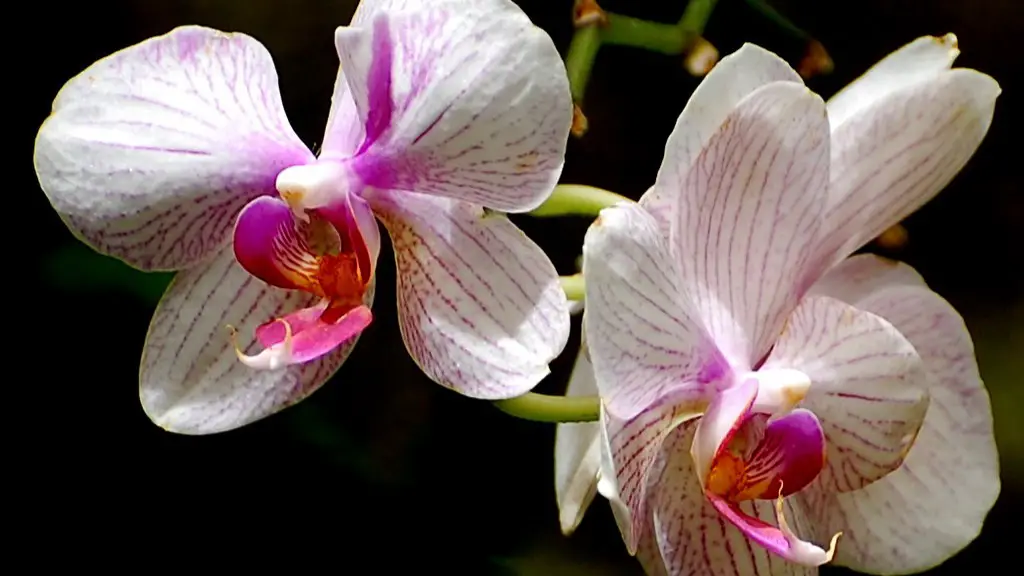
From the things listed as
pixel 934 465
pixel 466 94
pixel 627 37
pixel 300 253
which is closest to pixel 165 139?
pixel 300 253

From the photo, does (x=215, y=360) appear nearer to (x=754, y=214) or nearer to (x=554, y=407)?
(x=554, y=407)

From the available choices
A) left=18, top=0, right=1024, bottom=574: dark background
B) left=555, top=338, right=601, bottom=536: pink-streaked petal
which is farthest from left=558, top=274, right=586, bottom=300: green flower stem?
left=18, top=0, right=1024, bottom=574: dark background

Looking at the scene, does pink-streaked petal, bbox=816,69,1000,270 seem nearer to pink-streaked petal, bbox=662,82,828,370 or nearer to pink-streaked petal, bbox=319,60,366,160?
pink-streaked petal, bbox=662,82,828,370

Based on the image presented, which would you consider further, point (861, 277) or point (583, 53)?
point (583, 53)

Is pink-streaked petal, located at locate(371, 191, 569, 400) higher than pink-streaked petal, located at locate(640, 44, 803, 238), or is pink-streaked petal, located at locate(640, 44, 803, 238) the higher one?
pink-streaked petal, located at locate(640, 44, 803, 238)

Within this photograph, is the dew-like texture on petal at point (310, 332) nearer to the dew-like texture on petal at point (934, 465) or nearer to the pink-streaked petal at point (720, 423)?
the pink-streaked petal at point (720, 423)

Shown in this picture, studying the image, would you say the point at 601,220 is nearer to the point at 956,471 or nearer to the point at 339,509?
the point at 956,471

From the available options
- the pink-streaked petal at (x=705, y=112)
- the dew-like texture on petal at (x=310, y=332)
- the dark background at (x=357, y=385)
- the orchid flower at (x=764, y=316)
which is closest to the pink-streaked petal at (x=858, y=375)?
the orchid flower at (x=764, y=316)
